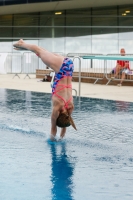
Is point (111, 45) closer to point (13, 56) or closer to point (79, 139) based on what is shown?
point (13, 56)

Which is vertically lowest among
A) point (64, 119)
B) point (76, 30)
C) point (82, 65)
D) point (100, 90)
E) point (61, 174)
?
point (61, 174)

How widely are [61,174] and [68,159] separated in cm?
71

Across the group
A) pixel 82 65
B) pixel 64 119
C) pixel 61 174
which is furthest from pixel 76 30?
pixel 61 174

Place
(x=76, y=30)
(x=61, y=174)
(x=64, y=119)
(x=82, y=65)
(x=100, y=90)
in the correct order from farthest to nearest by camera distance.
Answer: (x=76, y=30), (x=82, y=65), (x=100, y=90), (x=64, y=119), (x=61, y=174)

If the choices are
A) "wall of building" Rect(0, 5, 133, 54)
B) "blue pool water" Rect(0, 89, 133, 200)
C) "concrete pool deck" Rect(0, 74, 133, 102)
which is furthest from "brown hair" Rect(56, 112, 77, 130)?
"wall of building" Rect(0, 5, 133, 54)

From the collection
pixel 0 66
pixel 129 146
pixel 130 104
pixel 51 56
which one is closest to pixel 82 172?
pixel 129 146

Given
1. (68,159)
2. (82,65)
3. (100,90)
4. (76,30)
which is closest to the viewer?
(68,159)

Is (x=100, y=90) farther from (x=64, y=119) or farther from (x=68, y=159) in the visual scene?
(x=68, y=159)

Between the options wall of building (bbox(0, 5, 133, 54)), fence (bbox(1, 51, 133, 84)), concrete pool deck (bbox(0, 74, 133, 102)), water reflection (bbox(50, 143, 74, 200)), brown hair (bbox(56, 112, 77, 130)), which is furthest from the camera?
wall of building (bbox(0, 5, 133, 54))

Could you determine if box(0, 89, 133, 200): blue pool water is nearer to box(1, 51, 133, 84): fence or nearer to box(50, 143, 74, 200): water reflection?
box(50, 143, 74, 200): water reflection

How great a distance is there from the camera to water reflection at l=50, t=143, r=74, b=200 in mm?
4297

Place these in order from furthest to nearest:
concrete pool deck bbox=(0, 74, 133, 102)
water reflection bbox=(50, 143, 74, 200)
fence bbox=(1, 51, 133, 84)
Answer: fence bbox=(1, 51, 133, 84), concrete pool deck bbox=(0, 74, 133, 102), water reflection bbox=(50, 143, 74, 200)

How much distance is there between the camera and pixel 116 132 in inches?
305

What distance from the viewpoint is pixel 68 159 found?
5656 mm
